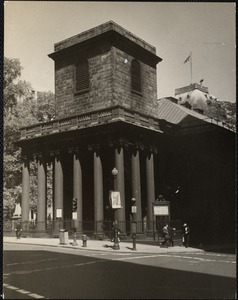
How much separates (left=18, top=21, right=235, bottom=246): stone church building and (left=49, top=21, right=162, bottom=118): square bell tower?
0.28 ft

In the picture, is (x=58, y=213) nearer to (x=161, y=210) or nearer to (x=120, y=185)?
(x=120, y=185)

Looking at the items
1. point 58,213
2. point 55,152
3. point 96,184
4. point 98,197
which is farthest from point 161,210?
point 55,152

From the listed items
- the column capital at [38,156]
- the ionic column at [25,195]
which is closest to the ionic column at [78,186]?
the column capital at [38,156]

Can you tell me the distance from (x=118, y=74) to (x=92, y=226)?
505 inches

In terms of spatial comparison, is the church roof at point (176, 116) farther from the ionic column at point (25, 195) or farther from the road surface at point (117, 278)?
the road surface at point (117, 278)

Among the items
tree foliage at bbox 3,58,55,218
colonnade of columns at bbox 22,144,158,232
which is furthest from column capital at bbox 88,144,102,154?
tree foliage at bbox 3,58,55,218

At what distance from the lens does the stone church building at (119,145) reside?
32.1 m

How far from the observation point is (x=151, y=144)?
34.3 m

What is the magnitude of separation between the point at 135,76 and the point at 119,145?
9.27m

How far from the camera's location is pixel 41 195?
35094 millimetres

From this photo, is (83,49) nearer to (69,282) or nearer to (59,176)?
(59,176)

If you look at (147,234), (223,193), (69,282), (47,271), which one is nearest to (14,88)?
(147,234)

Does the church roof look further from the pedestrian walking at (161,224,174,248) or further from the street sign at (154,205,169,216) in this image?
the pedestrian walking at (161,224,174,248)

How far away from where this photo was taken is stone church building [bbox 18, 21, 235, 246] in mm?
32062
